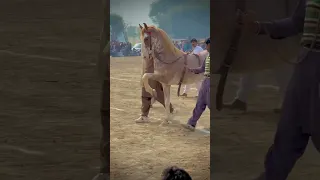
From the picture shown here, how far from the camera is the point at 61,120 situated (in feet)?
6.34

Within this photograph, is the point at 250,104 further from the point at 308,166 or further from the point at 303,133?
the point at 308,166

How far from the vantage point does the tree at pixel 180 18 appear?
20.5 ft

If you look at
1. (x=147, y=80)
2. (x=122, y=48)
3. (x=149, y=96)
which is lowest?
(x=149, y=96)

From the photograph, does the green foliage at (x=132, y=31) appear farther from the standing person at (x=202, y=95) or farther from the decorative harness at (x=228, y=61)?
the decorative harness at (x=228, y=61)

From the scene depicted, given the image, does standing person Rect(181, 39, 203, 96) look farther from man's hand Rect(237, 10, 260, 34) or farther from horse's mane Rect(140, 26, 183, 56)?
man's hand Rect(237, 10, 260, 34)

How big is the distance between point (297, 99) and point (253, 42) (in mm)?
342

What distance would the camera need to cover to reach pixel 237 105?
6.68ft

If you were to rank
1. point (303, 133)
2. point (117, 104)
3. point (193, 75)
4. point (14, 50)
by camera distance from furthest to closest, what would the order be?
point (117, 104) < point (193, 75) < point (303, 133) < point (14, 50)

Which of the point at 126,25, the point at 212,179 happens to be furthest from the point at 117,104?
the point at 212,179

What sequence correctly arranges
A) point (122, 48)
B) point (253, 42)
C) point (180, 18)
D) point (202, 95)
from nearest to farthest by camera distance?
point (253, 42) → point (202, 95) → point (122, 48) → point (180, 18)

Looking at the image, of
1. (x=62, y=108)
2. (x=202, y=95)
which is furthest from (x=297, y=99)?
(x=202, y=95)

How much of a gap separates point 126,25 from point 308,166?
4.26 meters

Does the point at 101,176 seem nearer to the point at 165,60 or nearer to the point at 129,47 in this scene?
the point at 165,60

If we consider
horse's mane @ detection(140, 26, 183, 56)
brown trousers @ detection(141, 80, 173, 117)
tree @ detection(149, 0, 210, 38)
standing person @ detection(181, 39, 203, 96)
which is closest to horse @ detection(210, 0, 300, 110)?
horse's mane @ detection(140, 26, 183, 56)
